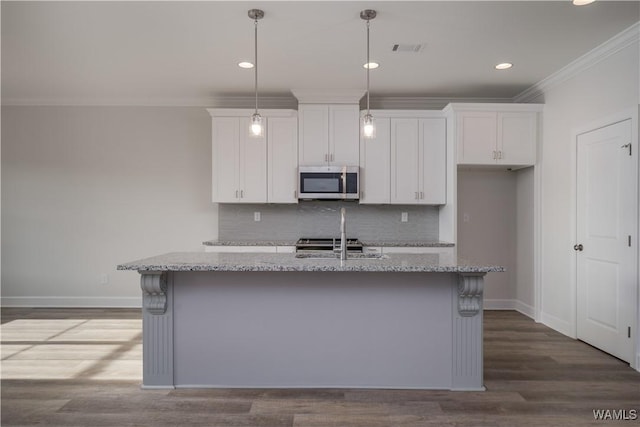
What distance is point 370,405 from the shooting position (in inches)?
92.0

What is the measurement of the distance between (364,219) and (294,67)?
1.98 meters

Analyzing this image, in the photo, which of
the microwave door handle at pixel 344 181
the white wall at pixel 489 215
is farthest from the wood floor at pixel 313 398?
the microwave door handle at pixel 344 181

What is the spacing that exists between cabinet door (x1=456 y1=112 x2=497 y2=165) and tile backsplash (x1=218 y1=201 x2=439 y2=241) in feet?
2.78

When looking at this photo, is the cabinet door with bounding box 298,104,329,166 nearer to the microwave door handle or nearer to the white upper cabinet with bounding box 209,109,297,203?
the white upper cabinet with bounding box 209,109,297,203

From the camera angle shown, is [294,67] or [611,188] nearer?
[611,188]

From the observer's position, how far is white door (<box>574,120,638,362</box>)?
3.00m

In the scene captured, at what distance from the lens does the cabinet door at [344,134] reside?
14.3 ft

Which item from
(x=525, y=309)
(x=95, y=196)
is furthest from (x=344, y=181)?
(x=95, y=196)

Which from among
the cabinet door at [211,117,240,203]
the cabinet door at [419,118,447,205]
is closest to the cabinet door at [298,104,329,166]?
the cabinet door at [211,117,240,203]

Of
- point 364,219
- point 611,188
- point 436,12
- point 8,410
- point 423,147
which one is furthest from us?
point 364,219

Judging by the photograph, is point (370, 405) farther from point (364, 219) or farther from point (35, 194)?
point (35, 194)

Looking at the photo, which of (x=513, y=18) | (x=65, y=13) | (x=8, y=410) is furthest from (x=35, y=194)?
(x=513, y=18)

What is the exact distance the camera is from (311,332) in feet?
8.38

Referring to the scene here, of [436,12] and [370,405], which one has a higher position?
[436,12]
